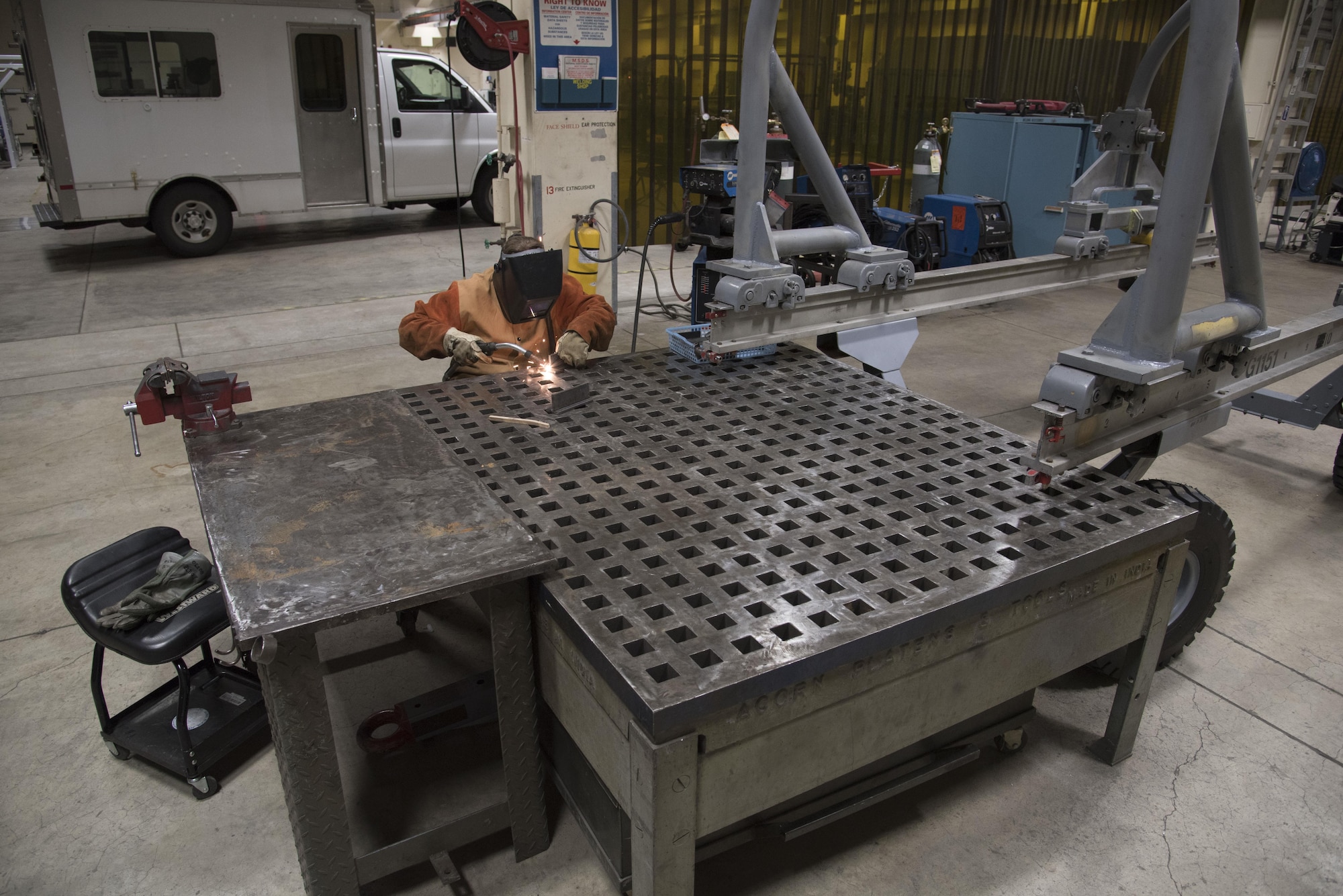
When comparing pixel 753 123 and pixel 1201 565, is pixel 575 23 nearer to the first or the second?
pixel 753 123

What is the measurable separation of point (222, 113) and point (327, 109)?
89cm

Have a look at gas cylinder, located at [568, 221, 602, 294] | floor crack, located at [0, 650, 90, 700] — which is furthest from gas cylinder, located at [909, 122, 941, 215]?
floor crack, located at [0, 650, 90, 700]

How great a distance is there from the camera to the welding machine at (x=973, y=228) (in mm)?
6297

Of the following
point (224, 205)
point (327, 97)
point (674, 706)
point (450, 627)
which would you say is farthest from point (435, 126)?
point (674, 706)

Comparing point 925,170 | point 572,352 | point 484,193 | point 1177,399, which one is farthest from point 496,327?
point 484,193

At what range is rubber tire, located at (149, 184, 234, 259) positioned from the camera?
723cm

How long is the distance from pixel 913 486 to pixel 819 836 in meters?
0.81

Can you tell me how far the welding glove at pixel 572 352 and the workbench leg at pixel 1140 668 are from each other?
1.57 metres

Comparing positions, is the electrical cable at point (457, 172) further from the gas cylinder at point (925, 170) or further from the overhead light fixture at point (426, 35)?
the overhead light fixture at point (426, 35)

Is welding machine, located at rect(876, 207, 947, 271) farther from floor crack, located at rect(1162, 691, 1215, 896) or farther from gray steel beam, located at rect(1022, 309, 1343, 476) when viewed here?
floor crack, located at rect(1162, 691, 1215, 896)

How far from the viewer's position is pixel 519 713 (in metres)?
1.66

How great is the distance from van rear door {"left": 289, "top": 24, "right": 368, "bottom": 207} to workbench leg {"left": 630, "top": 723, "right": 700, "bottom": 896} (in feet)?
25.6

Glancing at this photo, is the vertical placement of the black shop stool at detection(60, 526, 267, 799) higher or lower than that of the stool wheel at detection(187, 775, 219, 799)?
higher

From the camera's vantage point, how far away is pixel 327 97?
776cm
